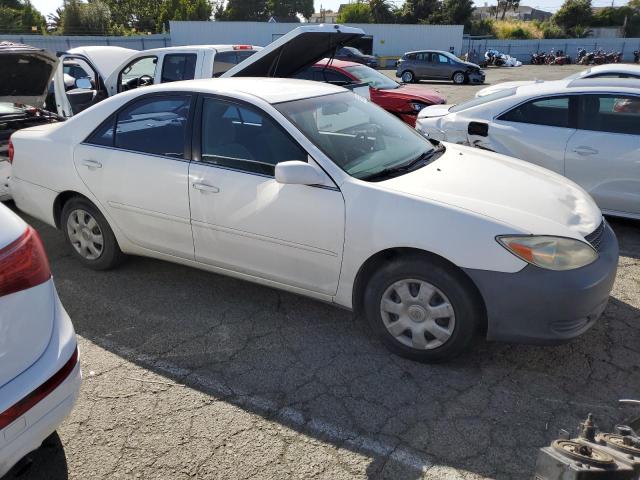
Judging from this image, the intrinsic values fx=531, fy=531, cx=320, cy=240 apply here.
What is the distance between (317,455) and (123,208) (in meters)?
2.40

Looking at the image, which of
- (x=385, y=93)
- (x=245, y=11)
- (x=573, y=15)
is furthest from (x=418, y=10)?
(x=385, y=93)

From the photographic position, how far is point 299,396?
9.48ft

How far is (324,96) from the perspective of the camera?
3.87 metres

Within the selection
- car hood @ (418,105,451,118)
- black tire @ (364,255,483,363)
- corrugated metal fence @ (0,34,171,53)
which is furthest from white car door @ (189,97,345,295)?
corrugated metal fence @ (0,34,171,53)

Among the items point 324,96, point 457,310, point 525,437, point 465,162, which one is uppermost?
point 324,96

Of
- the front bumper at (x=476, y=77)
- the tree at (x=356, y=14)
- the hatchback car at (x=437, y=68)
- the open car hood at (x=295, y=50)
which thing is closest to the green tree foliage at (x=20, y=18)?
the hatchback car at (x=437, y=68)

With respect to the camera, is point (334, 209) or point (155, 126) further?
point (155, 126)

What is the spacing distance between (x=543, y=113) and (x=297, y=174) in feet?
11.6

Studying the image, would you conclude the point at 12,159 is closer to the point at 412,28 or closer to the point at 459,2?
the point at 412,28

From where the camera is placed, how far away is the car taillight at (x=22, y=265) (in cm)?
188

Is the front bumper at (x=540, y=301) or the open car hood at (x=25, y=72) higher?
the open car hood at (x=25, y=72)

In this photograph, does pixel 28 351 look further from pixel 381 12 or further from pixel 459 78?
pixel 381 12

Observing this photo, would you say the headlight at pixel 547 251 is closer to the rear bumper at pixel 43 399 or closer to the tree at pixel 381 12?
the rear bumper at pixel 43 399

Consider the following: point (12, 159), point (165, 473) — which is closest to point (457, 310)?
point (165, 473)
